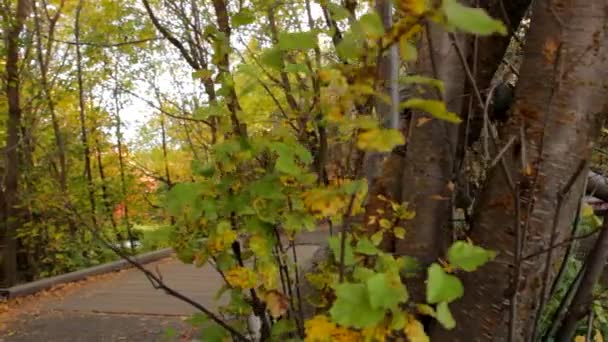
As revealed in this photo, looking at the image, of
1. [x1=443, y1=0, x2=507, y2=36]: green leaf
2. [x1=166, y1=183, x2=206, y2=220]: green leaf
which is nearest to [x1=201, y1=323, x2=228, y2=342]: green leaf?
[x1=166, y1=183, x2=206, y2=220]: green leaf

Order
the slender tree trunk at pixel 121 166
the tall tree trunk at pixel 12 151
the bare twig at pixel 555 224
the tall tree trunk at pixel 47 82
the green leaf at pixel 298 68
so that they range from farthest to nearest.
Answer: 1. the slender tree trunk at pixel 121 166
2. the tall tree trunk at pixel 47 82
3. the tall tree trunk at pixel 12 151
4. the green leaf at pixel 298 68
5. the bare twig at pixel 555 224

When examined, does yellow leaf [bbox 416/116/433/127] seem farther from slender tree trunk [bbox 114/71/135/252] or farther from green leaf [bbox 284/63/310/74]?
slender tree trunk [bbox 114/71/135/252]

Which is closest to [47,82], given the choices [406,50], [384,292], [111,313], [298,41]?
[111,313]

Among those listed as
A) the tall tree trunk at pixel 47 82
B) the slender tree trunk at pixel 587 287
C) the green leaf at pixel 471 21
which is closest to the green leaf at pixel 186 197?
the green leaf at pixel 471 21

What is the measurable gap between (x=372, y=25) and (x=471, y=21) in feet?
0.72

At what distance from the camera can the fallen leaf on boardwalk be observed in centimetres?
129

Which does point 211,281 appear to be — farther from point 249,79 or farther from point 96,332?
point 249,79

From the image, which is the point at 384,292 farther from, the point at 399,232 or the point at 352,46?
the point at 399,232

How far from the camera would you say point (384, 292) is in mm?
855

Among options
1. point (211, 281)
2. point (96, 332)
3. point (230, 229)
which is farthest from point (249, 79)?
point (211, 281)

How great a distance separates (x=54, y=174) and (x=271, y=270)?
999 centimetres

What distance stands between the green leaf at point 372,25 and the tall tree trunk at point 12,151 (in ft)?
27.8

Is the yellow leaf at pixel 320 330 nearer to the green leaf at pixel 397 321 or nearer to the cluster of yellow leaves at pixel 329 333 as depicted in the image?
the cluster of yellow leaves at pixel 329 333

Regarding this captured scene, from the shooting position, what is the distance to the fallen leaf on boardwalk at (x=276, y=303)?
1.29 m
